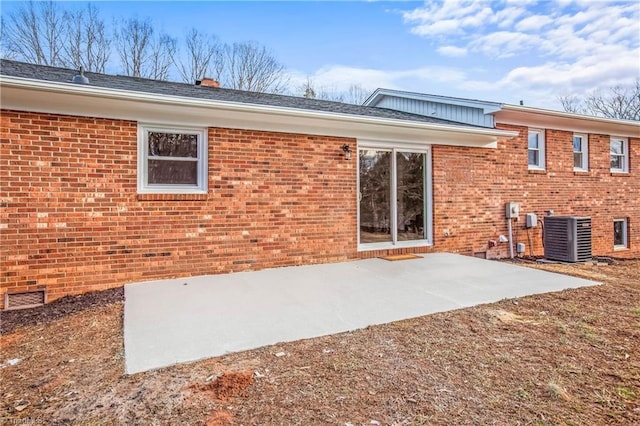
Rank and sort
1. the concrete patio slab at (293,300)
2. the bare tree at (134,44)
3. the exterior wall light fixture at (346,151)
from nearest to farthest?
1. the concrete patio slab at (293,300)
2. the exterior wall light fixture at (346,151)
3. the bare tree at (134,44)

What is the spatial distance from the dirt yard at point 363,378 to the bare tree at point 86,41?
15.8 meters

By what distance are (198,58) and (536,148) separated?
16.3 m

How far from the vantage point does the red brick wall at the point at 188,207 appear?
4801 millimetres

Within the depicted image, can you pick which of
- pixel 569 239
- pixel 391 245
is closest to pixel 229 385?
pixel 391 245

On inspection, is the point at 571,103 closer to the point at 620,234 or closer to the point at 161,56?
the point at 620,234

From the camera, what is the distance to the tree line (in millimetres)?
14922

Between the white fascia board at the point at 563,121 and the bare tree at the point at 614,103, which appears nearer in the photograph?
the white fascia board at the point at 563,121

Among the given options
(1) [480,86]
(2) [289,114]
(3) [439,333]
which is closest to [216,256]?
(2) [289,114]

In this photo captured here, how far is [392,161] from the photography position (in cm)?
753

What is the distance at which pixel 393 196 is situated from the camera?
7.59m

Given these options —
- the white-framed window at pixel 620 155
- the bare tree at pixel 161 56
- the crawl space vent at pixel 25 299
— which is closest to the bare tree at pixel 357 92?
the bare tree at pixel 161 56

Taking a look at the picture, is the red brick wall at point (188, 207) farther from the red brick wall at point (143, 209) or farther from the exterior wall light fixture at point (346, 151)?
the exterior wall light fixture at point (346, 151)

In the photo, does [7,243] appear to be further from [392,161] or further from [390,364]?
[392,161]

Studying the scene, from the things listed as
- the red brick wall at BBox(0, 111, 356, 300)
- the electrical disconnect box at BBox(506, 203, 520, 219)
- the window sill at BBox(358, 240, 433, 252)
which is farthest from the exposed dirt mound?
the electrical disconnect box at BBox(506, 203, 520, 219)
